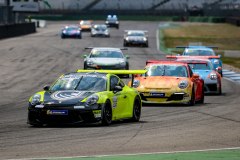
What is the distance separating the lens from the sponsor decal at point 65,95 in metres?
9.70

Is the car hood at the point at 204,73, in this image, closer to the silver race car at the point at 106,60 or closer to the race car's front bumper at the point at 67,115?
the silver race car at the point at 106,60

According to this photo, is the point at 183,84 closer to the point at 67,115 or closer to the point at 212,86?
the point at 212,86

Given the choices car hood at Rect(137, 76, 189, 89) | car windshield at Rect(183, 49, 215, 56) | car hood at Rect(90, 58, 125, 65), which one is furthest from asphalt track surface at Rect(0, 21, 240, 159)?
car windshield at Rect(183, 49, 215, 56)

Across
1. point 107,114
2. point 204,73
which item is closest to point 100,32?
point 204,73

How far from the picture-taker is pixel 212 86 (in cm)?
1778

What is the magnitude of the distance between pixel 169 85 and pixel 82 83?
4398 millimetres

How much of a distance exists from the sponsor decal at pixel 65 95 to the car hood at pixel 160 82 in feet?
15.3

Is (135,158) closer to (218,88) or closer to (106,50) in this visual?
(218,88)

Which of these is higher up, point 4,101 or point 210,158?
point 210,158

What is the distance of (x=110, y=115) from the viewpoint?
33.1ft

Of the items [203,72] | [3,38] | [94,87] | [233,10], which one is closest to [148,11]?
[233,10]

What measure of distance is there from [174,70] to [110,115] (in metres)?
5.63

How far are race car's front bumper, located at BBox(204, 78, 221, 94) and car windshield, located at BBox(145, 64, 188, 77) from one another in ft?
9.09

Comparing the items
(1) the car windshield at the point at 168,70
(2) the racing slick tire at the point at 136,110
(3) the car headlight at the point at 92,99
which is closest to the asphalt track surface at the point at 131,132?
(2) the racing slick tire at the point at 136,110
